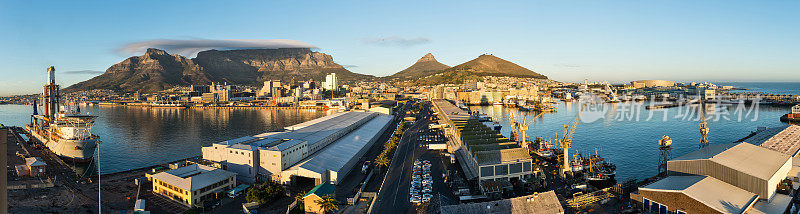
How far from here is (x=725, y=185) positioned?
1396 centimetres

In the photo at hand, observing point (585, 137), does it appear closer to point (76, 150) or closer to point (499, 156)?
point (499, 156)

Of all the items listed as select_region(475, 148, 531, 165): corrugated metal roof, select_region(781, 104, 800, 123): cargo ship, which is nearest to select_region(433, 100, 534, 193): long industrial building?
select_region(475, 148, 531, 165): corrugated metal roof

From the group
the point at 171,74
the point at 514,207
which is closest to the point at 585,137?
the point at 514,207

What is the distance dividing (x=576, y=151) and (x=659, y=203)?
1447 cm

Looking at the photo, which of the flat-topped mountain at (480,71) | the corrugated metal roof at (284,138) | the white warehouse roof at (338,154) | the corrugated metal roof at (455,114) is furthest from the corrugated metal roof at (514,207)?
the flat-topped mountain at (480,71)

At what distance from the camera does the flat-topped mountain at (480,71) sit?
5252 inches

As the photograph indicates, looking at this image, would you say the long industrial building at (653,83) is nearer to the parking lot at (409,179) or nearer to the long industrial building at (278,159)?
the parking lot at (409,179)

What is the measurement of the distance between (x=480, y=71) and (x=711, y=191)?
143m

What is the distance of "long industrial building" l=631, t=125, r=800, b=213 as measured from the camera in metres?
12.5

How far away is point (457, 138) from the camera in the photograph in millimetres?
25953

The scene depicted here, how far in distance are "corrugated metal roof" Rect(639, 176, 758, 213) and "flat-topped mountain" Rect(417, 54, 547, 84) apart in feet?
363

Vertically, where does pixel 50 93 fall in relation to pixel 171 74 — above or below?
below

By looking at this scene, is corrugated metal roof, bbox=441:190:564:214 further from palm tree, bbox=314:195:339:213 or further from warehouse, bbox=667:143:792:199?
warehouse, bbox=667:143:792:199

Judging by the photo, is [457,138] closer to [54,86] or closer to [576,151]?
[576,151]
